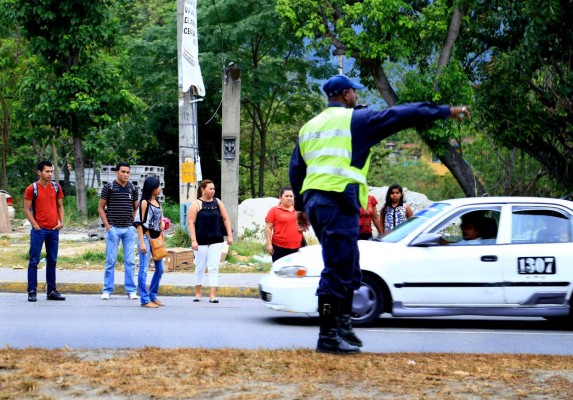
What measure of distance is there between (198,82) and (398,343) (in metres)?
10.1

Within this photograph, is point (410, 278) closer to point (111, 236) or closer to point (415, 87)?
point (111, 236)

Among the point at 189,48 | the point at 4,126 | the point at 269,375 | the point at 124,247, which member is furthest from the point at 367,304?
the point at 4,126

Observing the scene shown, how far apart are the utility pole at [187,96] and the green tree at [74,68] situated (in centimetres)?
1332

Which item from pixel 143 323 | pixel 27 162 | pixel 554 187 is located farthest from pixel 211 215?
pixel 27 162

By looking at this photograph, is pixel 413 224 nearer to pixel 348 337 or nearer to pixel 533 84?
pixel 348 337

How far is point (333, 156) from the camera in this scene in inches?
272

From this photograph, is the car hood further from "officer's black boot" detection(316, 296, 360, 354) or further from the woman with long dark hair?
"officer's black boot" detection(316, 296, 360, 354)

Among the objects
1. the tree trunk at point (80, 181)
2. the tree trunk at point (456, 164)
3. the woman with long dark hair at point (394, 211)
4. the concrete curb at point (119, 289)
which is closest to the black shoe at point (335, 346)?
the woman with long dark hair at point (394, 211)

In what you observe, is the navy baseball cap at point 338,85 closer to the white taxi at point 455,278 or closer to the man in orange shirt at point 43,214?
the white taxi at point 455,278

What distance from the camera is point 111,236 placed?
1298cm

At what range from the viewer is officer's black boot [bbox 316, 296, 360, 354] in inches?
274

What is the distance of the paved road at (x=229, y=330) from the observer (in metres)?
8.72

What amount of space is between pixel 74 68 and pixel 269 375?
2693 cm

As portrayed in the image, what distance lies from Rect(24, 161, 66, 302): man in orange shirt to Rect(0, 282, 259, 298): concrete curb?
185 centimetres
